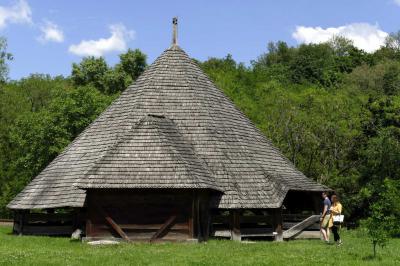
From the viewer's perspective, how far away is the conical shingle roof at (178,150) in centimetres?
2031

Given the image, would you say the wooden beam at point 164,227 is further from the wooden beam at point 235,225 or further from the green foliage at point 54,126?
the green foliage at point 54,126

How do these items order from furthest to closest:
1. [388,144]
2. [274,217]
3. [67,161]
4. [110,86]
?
[110,86]
[388,144]
[67,161]
[274,217]

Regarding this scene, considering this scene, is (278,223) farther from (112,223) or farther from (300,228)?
(112,223)

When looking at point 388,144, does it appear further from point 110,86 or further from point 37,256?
point 110,86

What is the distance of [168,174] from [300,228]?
Result: 5812 mm

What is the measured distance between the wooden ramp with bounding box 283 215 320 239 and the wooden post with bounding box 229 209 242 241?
1916mm

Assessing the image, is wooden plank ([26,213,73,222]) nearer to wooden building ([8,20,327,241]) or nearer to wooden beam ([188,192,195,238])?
wooden building ([8,20,327,241])

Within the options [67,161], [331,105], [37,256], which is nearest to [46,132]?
[67,161]

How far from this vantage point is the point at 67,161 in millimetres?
23281

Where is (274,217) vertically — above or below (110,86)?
below

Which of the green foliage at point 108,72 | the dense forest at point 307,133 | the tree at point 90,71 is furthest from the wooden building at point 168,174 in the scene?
the tree at point 90,71

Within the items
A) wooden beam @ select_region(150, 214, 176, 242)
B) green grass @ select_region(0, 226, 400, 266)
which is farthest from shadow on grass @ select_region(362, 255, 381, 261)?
wooden beam @ select_region(150, 214, 176, 242)

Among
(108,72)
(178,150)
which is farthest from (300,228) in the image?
(108,72)

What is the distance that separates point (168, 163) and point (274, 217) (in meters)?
4.45
